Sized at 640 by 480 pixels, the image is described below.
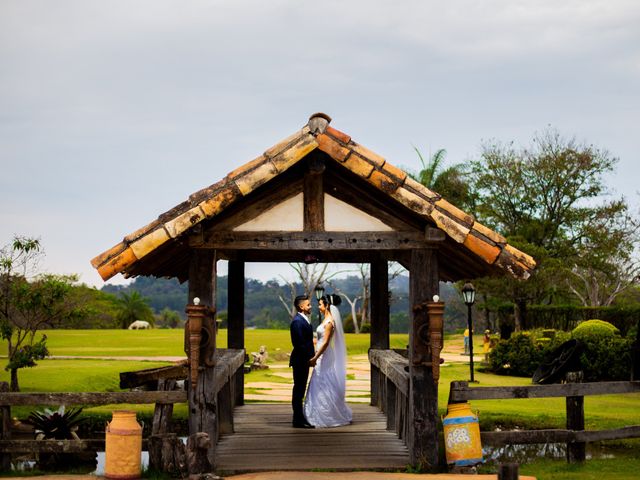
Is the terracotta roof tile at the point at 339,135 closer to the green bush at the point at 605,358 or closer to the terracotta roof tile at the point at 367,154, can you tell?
the terracotta roof tile at the point at 367,154

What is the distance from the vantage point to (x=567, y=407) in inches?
448

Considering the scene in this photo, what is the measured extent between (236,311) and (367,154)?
631 cm

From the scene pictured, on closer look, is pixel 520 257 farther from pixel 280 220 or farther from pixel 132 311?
pixel 132 311

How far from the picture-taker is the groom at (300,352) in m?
12.9

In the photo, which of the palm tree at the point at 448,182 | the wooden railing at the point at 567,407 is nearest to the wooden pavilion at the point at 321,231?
the wooden railing at the point at 567,407

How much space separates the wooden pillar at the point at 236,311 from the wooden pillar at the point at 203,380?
485 centimetres

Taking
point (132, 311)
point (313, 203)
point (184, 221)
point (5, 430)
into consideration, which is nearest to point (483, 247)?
point (313, 203)

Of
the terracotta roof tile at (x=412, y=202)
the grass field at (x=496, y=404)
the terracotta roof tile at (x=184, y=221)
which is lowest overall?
the grass field at (x=496, y=404)

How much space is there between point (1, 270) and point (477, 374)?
13592 millimetres

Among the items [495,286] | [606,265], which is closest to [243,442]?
[495,286]

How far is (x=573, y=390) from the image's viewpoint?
1131 centimetres

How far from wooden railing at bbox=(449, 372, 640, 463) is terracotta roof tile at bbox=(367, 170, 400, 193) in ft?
7.92

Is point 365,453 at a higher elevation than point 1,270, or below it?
below

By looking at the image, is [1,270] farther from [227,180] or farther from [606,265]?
[606,265]
